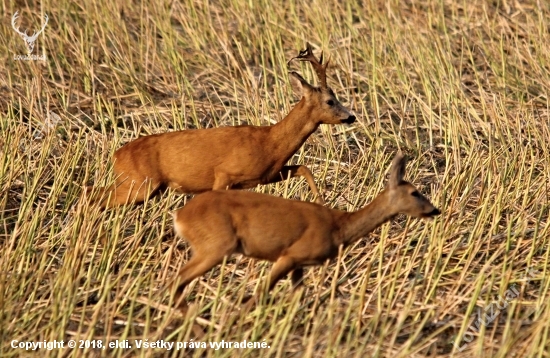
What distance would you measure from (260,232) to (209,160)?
1.76 metres

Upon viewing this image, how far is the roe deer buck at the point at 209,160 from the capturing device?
7.77 meters

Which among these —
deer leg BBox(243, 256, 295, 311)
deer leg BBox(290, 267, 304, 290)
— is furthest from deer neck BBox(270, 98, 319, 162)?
deer leg BBox(243, 256, 295, 311)

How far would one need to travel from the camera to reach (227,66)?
36.4ft

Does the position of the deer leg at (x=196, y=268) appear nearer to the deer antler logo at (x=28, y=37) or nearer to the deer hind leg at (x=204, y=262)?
the deer hind leg at (x=204, y=262)

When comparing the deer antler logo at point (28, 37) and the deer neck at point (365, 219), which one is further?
the deer antler logo at point (28, 37)

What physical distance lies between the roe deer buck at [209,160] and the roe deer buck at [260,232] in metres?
1.42

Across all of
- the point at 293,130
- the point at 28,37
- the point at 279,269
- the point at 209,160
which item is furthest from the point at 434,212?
the point at 28,37

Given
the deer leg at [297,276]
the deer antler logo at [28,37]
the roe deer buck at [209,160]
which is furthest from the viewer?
the deer antler logo at [28,37]

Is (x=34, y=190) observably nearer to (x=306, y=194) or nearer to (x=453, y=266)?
(x=306, y=194)

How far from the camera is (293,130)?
26.0ft

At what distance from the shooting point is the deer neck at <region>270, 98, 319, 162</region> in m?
7.86

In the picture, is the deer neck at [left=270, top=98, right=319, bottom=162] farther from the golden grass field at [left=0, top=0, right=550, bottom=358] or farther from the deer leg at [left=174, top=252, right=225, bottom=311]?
the deer leg at [left=174, top=252, right=225, bottom=311]

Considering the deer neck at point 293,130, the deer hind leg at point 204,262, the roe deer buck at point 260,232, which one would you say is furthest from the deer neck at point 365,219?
the deer neck at point 293,130

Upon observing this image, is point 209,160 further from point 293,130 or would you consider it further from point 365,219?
point 365,219
